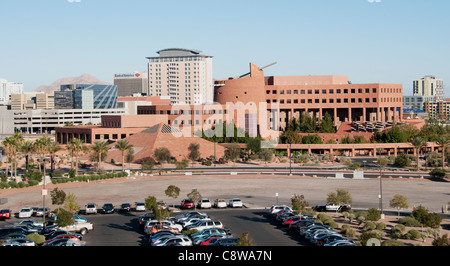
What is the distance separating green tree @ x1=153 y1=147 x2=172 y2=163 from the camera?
9350 centimetres

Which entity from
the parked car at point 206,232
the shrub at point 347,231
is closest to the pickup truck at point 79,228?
the parked car at point 206,232

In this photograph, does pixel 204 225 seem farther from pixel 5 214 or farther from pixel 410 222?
pixel 5 214

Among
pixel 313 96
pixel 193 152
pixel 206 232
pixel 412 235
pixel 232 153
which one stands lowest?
pixel 412 235

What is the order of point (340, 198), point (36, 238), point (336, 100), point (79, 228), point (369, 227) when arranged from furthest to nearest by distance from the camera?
point (336, 100), point (340, 198), point (369, 227), point (79, 228), point (36, 238)

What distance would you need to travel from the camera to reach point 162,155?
93625mm

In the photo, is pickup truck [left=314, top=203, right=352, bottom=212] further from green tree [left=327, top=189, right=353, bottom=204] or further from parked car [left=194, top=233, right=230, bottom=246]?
parked car [left=194, top=233, right=230, bottom=246]

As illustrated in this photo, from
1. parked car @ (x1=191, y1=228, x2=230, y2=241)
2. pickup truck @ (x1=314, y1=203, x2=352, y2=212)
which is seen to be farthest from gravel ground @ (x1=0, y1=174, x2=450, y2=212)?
parked car @ (x1=191, y1=228, x2=230, y2=241)

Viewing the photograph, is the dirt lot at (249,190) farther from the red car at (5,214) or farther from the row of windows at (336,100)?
the row of windows at (336,100)

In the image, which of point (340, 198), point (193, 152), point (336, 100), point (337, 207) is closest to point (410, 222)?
point (340, 198)

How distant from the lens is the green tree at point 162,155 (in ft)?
307

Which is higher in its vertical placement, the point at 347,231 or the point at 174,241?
the point at 174,241

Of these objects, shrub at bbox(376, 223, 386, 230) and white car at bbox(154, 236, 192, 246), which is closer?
white car at bbox(154, 236, 192, 246)
